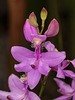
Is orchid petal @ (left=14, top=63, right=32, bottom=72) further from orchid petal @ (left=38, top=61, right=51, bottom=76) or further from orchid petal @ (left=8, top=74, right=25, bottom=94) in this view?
orchid petal @ (left=8, top=74, right=25, bottom=94)

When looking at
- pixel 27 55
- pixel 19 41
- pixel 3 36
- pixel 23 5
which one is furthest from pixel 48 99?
pixel 27 55

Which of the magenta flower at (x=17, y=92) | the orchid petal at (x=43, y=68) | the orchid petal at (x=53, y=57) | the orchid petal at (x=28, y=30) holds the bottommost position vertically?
the magenta flower at (x=17, y=92)

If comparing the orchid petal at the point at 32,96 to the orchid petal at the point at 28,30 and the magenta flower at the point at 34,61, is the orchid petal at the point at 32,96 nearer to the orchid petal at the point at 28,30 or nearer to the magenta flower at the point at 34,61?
the magenta flower at the point at 34,61

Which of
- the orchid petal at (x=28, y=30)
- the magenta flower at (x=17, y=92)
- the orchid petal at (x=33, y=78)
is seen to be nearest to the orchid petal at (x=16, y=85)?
the magenta flower at (x=17, y=92)

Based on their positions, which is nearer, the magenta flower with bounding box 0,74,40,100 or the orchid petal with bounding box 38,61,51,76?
the orchid petal with bounding box 38,61,51,76

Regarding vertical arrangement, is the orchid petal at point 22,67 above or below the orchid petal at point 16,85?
above

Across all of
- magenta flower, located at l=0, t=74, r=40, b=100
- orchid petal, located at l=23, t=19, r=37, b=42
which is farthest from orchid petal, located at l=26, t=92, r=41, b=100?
orchid petal, located at l=23, t=19, r=37, b=42

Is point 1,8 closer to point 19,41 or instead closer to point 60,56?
point 19,41
